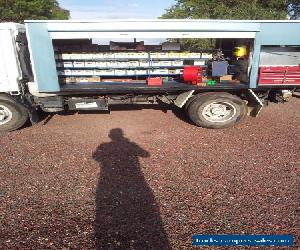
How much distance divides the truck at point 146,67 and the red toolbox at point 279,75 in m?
0.03

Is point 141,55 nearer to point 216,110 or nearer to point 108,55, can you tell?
point 108,55

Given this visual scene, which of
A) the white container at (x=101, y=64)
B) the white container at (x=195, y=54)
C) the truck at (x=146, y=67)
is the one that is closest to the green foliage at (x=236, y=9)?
the truck at (x=146, y=67)

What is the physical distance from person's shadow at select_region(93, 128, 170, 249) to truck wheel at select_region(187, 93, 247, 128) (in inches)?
86.2

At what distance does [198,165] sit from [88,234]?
264 cm

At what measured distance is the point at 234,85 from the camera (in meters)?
7.48

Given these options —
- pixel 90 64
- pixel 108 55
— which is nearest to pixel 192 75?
pixel 108 55

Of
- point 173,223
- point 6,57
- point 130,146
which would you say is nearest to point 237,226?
point 173,223

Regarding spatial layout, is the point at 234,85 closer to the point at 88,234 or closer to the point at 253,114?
the point at 253,114

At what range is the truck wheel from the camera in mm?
7363

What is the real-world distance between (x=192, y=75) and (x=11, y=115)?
16.2 ft

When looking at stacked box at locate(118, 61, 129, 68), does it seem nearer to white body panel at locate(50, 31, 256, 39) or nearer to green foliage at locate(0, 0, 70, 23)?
white body panel at locate(50, 31, 256, 39)

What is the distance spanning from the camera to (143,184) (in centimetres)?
489

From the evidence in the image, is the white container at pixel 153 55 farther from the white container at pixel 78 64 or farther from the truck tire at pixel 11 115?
the truck tire at pixel 11 115

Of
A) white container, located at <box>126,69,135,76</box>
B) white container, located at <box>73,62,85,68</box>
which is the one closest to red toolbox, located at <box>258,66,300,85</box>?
white container, located at <box>126,69,135,76</box>
